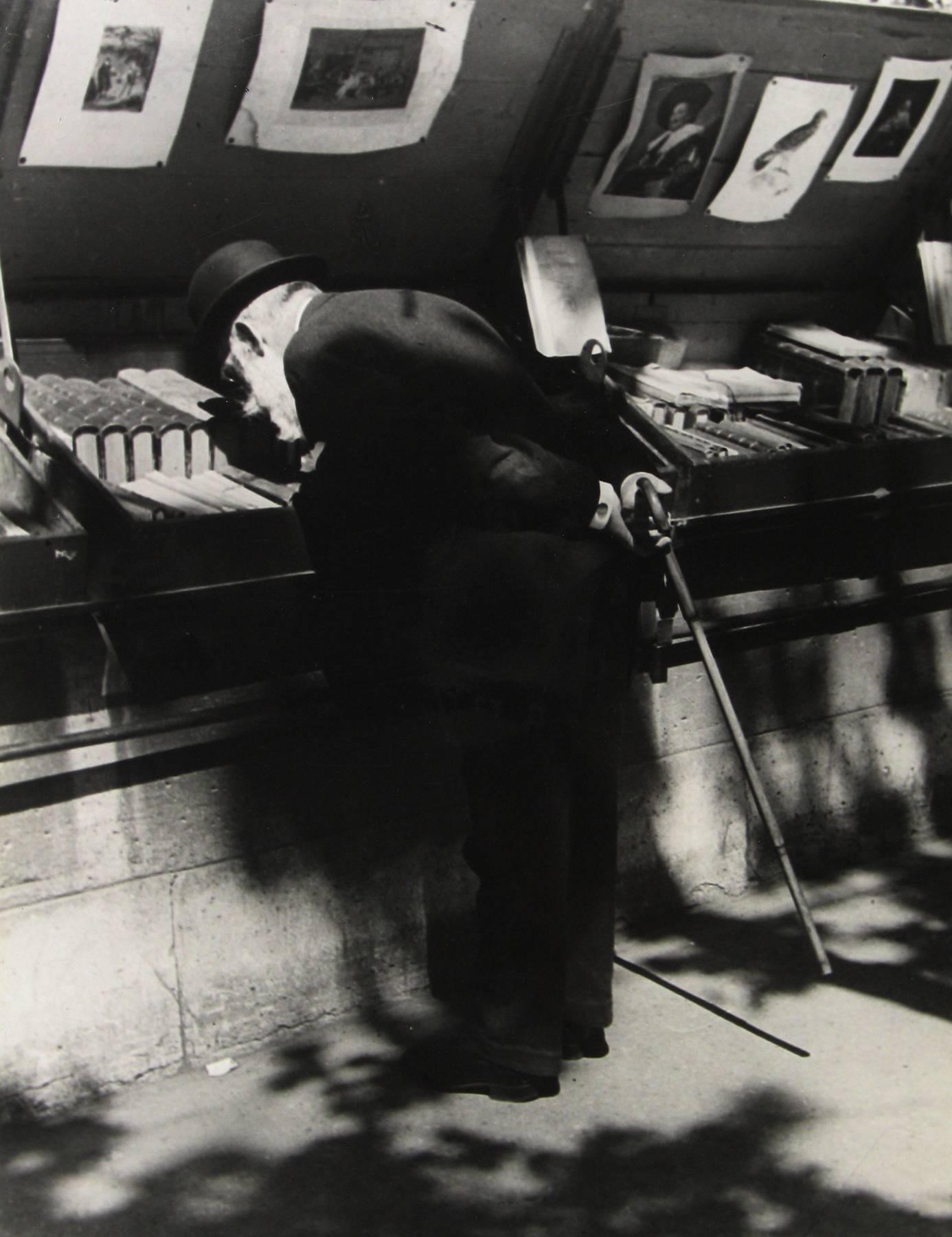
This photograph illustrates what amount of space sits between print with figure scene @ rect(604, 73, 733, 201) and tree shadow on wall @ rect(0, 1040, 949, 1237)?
2988 millimetres

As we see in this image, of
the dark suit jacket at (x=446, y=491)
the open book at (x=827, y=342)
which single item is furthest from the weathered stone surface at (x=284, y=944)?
the open book at (x=827, y=342)

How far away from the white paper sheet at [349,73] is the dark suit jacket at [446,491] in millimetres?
806

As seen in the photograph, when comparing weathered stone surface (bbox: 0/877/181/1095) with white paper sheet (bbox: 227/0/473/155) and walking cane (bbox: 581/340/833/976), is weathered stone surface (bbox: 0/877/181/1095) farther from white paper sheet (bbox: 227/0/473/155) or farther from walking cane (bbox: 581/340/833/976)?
white paper sheet (bbox: 227/0/473/155)

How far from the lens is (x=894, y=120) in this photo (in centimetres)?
505

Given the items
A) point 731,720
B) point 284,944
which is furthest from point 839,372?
point 284,944

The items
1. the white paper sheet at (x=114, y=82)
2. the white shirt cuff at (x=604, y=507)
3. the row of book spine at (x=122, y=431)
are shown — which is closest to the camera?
the white shirt cuff at (x=604, y=507)

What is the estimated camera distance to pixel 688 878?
4.70 m

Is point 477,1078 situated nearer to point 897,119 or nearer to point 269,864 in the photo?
point 269,864

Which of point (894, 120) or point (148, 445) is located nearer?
point (148, 445)

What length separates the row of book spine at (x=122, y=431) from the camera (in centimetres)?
369

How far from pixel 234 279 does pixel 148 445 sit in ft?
1.69

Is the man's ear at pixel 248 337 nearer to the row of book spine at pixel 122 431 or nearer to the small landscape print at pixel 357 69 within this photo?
the row of book spine at pixel 122 431

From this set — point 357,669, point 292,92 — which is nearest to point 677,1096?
point 357,669

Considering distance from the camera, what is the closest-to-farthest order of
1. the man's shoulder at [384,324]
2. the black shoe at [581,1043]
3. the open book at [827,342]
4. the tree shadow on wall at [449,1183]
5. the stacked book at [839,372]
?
the tree shadow on wall at [449,1183] < the man's shoulder at [384,324] < the black shoe at [581,1043] < the stacked book at [839,372] < the open book at [827,342]
